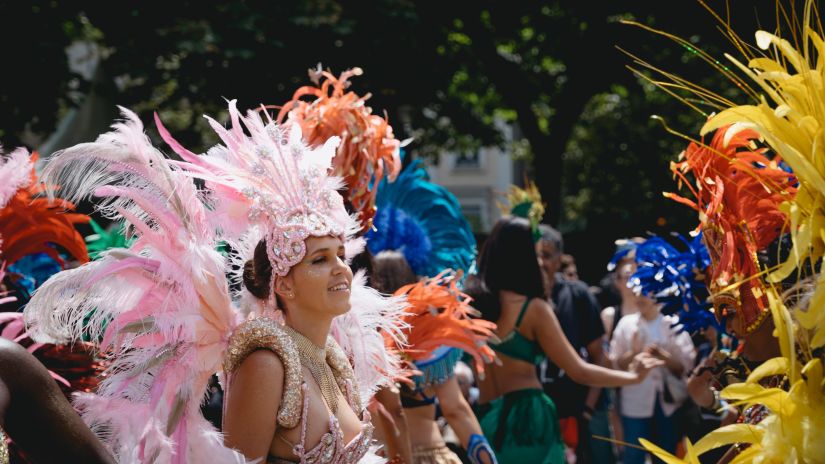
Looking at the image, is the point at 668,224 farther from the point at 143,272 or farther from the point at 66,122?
the point at 143,272

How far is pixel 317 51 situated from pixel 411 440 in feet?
20.1

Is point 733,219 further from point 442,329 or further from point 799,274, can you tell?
point 442,329

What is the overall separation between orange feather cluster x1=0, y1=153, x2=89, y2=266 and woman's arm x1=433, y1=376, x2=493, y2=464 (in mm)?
1749

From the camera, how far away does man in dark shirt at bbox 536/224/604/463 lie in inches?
273

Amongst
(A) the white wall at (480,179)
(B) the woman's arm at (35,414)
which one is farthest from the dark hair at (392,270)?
(A) the white wall at (480,179)

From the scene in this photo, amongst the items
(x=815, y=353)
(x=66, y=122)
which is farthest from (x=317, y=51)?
(x=815, y=353)

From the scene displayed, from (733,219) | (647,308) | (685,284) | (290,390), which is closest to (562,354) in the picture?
(685,284)

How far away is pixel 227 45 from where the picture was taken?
9383 millimetres

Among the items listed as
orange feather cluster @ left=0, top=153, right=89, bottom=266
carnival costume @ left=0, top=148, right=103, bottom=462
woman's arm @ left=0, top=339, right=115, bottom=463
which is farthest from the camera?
orange feather cluster @ left=0, top=153, right=89, bottom=266

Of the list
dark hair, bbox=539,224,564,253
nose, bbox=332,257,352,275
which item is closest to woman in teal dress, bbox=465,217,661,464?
dark hair, bbox=539,224,564,253

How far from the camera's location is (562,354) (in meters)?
5.19

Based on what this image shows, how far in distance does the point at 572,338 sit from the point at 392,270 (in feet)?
8.97

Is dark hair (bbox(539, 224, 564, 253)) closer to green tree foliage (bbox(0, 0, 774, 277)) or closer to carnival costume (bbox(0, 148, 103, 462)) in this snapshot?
green tree foliage (bbox(0, 0, 774, 277))

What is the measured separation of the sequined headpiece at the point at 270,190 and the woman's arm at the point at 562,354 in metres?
2.24
